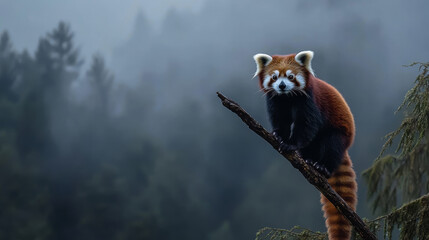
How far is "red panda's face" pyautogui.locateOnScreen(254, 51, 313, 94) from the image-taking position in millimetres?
2961

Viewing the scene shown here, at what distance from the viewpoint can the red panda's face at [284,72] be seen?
296 centimetres

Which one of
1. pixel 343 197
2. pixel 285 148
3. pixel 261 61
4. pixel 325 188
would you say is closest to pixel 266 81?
pixel 261 61

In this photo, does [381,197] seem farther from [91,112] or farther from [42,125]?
[91,112]

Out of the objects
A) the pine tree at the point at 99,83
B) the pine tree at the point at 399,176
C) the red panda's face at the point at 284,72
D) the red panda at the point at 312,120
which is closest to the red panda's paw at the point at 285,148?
the red panda at the point at 312,120

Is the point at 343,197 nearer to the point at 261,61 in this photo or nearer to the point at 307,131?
the point at 307,131

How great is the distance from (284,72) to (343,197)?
0.91 metres

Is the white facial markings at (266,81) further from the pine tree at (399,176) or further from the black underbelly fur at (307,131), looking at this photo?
the pine tree at (399,176)

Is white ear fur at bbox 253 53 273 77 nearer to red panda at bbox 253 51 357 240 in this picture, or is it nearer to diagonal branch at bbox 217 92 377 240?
red panda at bbox 253 51 357 240

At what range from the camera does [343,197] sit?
10.7 ft

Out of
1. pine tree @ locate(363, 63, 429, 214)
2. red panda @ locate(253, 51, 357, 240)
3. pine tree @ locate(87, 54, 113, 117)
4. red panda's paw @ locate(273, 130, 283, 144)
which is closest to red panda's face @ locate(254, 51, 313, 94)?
red panda @ locate(253, 51, 357, 240)

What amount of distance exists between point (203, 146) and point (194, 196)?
13.8m

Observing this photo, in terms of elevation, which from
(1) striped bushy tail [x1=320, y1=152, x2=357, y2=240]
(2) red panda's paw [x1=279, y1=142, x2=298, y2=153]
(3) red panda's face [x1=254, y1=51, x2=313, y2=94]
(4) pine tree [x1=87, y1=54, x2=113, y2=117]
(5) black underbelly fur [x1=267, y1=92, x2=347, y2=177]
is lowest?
(1) striped bushy tail [x1=320, y1=152, x2=357, y2=240]

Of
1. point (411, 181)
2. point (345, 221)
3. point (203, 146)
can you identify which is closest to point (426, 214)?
point (345, 221)

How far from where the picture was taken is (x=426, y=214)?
3.33 metres
